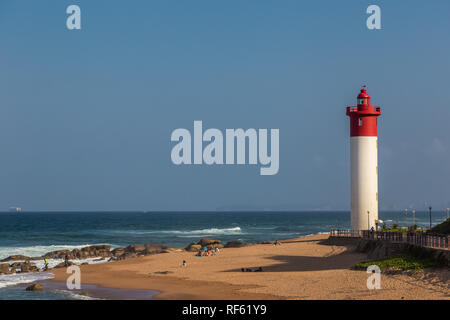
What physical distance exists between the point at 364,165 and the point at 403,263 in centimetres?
1530

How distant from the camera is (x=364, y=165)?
43.2 m

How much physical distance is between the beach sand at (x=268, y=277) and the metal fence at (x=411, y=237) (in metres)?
1.56

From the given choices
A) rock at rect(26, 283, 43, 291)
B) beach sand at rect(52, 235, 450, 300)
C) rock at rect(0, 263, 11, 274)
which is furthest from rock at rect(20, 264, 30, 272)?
rock at rect(26, 283, 43, 291)

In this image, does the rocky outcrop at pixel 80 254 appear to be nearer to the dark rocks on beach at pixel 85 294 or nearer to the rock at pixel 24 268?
the rock at pixel 24 268

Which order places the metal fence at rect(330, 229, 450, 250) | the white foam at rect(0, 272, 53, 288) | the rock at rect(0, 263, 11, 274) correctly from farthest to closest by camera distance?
the rock at rect(0, 263, 11, 274)
the white foam at rect(0, 272, 53, 288)
the metal fence at rect(330, 229, 450, 250)

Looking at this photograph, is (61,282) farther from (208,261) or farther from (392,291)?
(392,291)

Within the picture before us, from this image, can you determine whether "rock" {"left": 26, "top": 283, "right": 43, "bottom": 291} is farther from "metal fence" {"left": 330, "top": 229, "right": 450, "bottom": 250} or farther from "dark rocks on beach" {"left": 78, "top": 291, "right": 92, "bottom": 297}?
"metal fence" {"left": 330, "top": 229, "right": 450, "bottom": 250}

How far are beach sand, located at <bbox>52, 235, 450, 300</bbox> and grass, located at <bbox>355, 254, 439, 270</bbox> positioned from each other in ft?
1.90

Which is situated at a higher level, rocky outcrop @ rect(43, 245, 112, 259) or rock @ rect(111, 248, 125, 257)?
rocky outcrop @ rect(43, 245, 112, 259)

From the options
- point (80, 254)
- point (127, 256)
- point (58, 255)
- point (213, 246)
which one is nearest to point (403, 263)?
point (127, 256)

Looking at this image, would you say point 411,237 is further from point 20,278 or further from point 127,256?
point 127,256

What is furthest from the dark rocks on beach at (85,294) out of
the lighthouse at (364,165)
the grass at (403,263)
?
the lighthouse at (364,165)

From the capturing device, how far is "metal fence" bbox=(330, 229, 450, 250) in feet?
93.7
